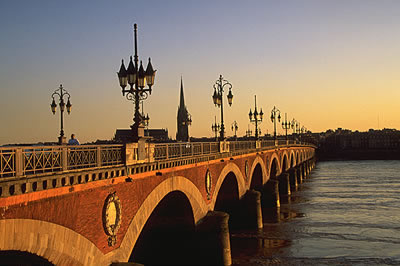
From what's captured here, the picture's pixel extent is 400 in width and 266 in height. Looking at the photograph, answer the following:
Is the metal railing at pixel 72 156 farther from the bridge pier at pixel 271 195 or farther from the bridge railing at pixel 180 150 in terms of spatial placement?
the bridge pier at pixel 271 195

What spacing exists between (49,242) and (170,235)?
44.8 ft

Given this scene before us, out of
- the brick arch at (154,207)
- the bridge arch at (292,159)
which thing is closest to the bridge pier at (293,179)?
the bridge arch at (292,159)

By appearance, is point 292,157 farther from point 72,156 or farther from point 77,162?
point 72,156

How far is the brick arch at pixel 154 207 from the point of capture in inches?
549

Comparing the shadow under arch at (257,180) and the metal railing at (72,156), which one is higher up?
the metal railing at (72,156)

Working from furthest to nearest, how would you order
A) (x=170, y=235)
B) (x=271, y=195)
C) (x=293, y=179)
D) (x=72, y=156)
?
(x=293, y=179), (x=271, y=195), (x=170, y=235), (x=72, y=156)

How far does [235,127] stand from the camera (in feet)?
211

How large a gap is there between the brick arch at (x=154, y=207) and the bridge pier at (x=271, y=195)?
21.4 meters

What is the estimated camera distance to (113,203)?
1350 centimetres

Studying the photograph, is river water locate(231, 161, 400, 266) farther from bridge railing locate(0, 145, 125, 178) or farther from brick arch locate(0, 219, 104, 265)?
brick arch locate(0, 219, 104, 265)

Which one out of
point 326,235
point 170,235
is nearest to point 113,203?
point 170,235

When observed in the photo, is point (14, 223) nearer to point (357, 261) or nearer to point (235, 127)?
point (357, 261)

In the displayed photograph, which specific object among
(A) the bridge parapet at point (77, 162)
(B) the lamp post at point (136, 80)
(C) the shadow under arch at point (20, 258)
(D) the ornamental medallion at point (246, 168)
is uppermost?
(B) the lamp post at point (136, 80)

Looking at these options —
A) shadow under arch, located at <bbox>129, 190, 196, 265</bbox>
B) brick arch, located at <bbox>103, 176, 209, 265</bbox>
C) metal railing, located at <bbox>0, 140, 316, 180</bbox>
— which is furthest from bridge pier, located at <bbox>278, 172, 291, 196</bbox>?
shadow under arch, located at <bbox>129, 190, 196, 265</bbox>
